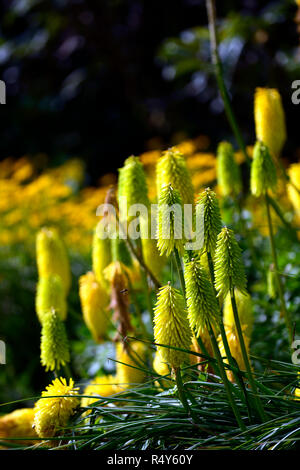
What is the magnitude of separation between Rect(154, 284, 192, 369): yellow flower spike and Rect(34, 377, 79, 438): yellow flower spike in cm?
34

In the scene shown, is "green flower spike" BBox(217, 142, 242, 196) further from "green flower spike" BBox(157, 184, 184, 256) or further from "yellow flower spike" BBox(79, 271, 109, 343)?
"green flower spike" BBox(157, 184, 184, 256)

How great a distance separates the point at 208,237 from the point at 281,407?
498 mm

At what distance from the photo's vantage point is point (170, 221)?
119 centimetres

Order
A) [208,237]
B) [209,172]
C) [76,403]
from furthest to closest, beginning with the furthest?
[209,172]
[76,403]
[208,237]

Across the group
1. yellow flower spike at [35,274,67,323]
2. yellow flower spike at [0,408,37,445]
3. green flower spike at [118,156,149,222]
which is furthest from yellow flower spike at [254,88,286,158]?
yellow flower spike at [0,408,37,445]

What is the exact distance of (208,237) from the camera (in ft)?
3.96

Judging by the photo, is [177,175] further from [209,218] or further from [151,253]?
[151,253]

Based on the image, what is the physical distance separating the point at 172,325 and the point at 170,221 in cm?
24

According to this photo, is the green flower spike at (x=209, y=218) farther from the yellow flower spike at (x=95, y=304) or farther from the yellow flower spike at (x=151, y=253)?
the yellow flower spike at (x=95, y=304)

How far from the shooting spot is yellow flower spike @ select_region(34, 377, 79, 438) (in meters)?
1.39

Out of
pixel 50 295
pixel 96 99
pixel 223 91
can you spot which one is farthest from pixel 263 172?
pixel 96 99

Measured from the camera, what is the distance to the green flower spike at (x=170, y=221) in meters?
1.19

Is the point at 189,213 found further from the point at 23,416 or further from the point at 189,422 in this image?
the point at 23,416
